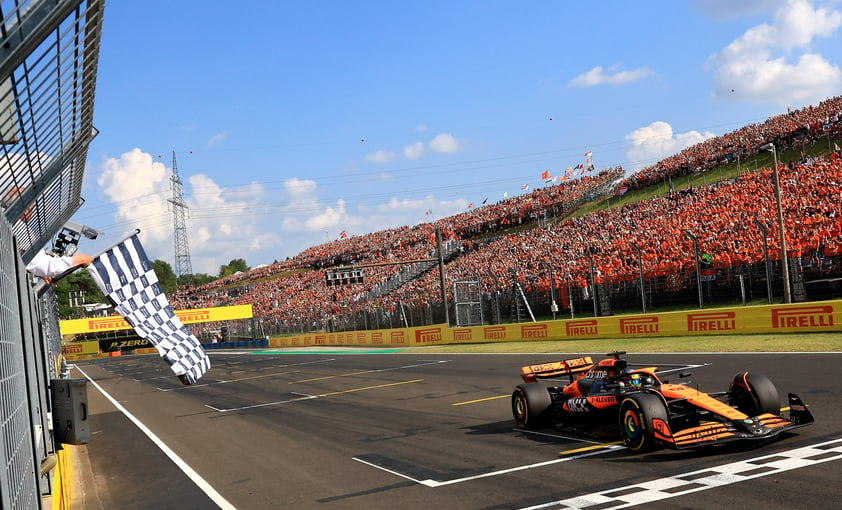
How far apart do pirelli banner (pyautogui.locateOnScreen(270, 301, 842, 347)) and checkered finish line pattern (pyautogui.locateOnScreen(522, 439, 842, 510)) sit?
12.7 metres

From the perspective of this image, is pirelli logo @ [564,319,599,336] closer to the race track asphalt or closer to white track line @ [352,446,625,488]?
the race track asphalt

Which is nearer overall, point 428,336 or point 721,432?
point 721,432

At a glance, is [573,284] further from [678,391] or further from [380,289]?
[380,289]

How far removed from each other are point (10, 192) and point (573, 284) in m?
24.5

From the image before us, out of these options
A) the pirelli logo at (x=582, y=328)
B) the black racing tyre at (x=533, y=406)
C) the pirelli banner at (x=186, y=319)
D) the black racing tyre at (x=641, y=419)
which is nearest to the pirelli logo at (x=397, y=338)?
→ the pirelli logo at (x=582, y=328)

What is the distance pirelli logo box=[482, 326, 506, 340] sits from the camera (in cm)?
3216

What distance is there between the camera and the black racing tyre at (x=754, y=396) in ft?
28.2

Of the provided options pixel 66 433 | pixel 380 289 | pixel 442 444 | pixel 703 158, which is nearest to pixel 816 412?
pixel 442 444

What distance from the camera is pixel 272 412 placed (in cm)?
1647

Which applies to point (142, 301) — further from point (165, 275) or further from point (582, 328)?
point (165, 275)

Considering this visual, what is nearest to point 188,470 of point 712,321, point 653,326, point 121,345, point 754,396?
point 754,396

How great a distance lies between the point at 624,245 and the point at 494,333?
6416 mm

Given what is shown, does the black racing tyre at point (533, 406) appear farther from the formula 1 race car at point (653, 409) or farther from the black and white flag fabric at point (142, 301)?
the black and white flag fabric at point (142, 301)

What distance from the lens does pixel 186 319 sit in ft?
213
